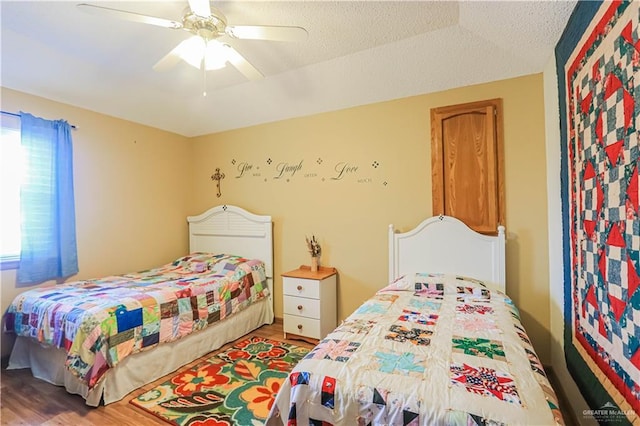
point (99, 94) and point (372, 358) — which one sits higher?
point (99, 94)

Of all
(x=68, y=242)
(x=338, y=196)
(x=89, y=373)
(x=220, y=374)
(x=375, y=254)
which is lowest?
(x=220, y=374)

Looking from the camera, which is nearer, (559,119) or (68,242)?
(559,119)

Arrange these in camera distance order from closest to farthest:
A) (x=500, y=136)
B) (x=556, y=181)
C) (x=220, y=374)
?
1. (x=556, y=181)
2. (x=220, y=374)
3. (x=500, y=136)

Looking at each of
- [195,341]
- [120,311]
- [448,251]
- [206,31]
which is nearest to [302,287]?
[195,341]

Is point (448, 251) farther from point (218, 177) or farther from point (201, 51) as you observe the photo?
point (218, 177)

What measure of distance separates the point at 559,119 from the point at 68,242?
4.25m

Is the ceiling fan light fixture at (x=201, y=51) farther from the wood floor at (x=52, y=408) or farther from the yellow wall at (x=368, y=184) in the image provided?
the wood floor at (x=52, y=408)

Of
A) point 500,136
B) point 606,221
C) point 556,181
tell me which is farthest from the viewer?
point 500,136

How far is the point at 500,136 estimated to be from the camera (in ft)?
8.58

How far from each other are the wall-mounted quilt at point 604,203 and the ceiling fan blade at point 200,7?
1.86m

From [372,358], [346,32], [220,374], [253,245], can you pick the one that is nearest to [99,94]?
[253,245]

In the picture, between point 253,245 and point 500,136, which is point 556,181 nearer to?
point 500,136

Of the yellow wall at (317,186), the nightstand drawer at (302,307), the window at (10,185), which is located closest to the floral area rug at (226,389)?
the nightstand drawer at (302,307)

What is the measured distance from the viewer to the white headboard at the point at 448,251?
250cm
